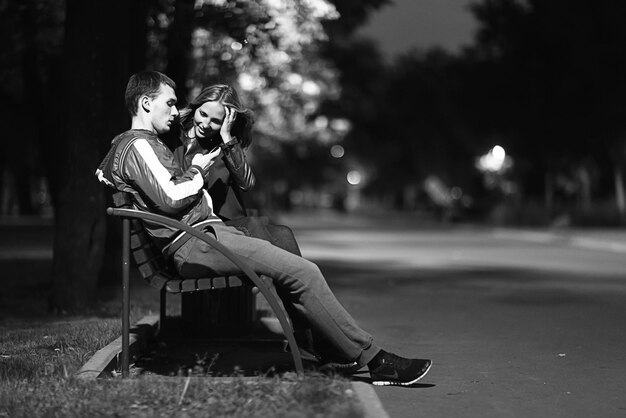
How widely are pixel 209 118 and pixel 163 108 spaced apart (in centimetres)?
54

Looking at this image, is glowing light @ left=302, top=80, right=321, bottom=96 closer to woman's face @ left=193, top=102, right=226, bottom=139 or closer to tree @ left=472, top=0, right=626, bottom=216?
tree @ left=472, top=0, right=626, bottom=216

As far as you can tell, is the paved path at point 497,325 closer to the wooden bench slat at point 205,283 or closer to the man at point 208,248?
the man at point 208,248

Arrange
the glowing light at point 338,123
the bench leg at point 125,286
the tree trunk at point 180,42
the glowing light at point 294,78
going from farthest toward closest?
1. the glowing light at point 338,123
2. the glowing light at point 294,78
3. the tree trunk at point 180,42
4. the bench leg at point 125,286

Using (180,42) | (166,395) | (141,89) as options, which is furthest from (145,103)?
(180,42)

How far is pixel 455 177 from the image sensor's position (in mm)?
77688

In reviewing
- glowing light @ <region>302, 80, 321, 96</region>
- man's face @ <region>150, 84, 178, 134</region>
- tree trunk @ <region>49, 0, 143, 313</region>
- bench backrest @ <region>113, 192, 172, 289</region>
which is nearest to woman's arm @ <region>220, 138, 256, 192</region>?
man's face @ <region>150, 84, 178, 134</region>

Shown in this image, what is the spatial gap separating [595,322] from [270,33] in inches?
269

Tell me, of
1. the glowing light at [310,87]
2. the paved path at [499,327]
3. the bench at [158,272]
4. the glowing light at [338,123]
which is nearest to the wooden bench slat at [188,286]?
the bench at [158,272]

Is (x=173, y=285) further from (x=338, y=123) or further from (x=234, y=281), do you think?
(x=338, y=123)

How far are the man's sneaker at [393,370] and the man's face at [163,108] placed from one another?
184cm

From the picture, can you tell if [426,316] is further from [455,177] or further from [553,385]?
[455,177]

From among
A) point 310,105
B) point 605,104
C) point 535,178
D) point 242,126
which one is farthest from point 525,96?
point 242,126

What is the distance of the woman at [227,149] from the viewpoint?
7.07 m

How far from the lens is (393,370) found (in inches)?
258
